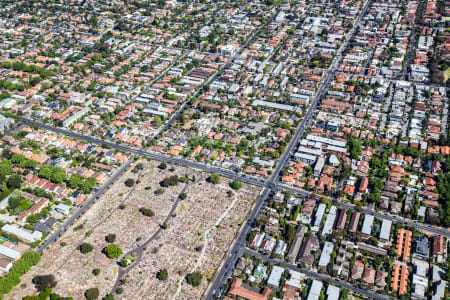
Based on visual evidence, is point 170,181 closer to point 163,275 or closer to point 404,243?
point 163,275

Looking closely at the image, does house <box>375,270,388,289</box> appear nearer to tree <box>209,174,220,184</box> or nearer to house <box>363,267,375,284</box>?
house <box>363,267,375,284</box>

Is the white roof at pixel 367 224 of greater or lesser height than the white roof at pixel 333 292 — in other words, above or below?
above

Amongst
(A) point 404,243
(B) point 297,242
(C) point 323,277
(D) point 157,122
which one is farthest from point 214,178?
(A) point 404,243

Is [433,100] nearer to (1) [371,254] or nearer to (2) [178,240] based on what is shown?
(1) [371,254]

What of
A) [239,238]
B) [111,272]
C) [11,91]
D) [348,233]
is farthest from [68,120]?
[348,233]

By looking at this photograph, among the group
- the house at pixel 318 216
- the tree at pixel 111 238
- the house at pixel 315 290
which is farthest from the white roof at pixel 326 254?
the tree at pixel 111 238

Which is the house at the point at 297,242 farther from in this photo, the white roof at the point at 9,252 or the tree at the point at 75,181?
the white roof at the point at 9,252
